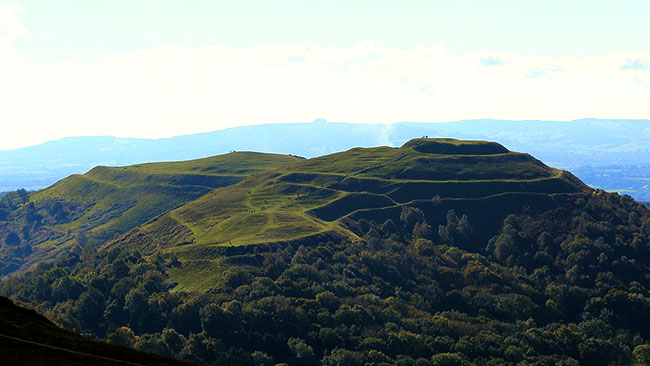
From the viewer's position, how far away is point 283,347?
159 meters

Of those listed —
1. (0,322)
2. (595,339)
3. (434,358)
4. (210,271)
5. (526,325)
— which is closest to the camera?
(0,322)

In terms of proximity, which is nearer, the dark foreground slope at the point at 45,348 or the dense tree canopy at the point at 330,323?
the dark foreground slope at the point at 45,348

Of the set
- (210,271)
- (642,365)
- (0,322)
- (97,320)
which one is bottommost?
(642,365)

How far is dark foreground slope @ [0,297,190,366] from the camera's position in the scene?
52562mm

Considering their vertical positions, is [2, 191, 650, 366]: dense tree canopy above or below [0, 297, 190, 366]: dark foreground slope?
below

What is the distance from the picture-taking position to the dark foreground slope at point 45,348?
52562 millimetres

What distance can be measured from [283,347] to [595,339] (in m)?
95.6

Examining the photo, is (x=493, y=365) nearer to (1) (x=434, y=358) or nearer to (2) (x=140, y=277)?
(1) (x=434, y=358)

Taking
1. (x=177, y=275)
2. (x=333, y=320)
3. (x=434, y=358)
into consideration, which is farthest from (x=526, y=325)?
(x=177, y=275)

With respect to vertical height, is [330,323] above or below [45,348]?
below

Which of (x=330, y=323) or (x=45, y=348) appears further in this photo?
(x=330, y=323)

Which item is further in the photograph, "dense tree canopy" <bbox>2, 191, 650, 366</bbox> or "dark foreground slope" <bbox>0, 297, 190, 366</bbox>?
"dense tree canopy" <bbox>2, 191, 650, 366</bbox>

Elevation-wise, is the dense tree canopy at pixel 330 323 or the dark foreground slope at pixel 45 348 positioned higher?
the dark foreground slope at pixel 45 348

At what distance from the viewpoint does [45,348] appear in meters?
56.1
